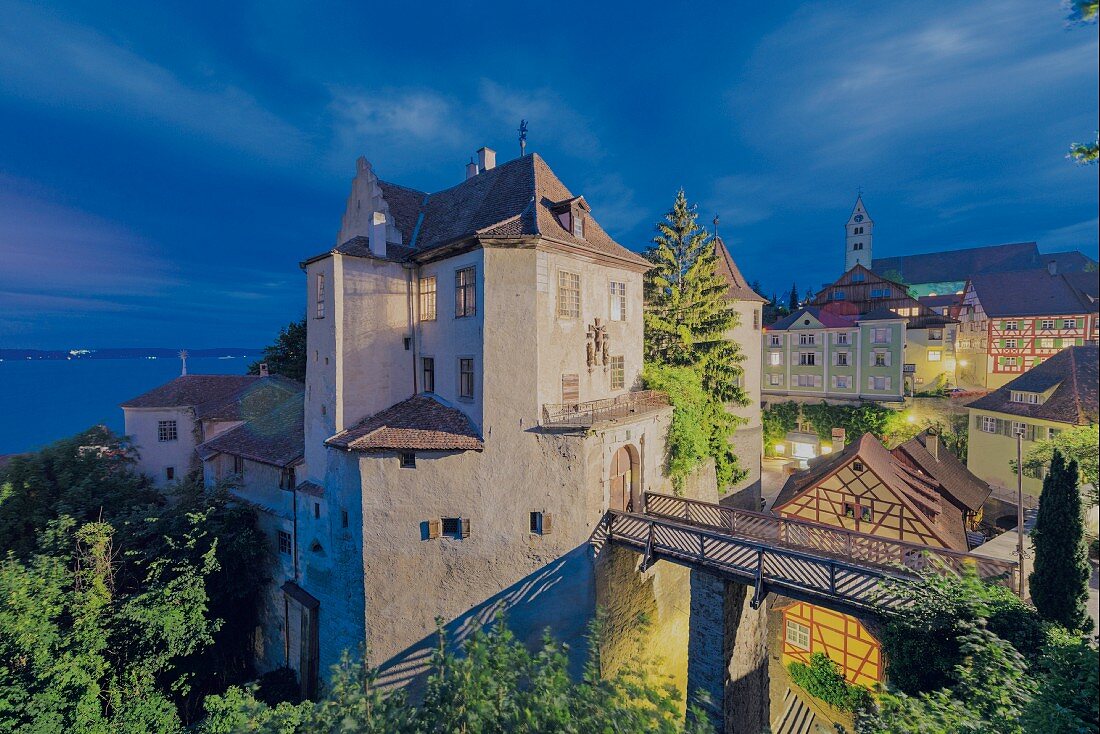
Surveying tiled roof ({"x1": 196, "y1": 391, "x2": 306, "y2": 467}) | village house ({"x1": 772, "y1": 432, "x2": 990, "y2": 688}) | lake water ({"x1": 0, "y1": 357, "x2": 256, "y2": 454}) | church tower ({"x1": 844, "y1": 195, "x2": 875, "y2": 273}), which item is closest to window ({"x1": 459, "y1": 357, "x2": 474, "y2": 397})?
tiled roof ({"x1": 196, "y1": 391, "x2": 306, "y2": 467})

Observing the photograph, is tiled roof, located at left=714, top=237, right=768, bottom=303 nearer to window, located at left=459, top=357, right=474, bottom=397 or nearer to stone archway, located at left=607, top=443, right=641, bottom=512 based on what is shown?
stone archway, located at left=607, top=443, right=641, bottom=512

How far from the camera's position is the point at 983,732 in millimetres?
7328

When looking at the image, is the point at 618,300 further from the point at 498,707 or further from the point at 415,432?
the point at 498,707

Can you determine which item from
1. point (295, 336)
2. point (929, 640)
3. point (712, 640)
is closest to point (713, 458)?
point (712, 640)

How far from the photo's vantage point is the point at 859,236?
80000 mm

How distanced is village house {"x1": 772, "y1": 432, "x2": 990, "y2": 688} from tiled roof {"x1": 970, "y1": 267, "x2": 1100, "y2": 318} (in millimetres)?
22701

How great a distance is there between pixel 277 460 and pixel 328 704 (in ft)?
46.3

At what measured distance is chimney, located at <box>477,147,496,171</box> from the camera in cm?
2219

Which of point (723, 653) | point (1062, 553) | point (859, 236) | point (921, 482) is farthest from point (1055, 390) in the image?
point (859, 236)

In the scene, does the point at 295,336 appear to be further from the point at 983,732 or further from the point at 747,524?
the point at 983,732

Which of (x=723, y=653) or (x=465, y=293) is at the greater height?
(x=465, y=293)

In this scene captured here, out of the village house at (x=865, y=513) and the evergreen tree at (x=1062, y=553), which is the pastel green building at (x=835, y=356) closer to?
the village house at (x=865, y=513)

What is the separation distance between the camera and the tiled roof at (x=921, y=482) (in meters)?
18.7

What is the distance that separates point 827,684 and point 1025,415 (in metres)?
19.1
